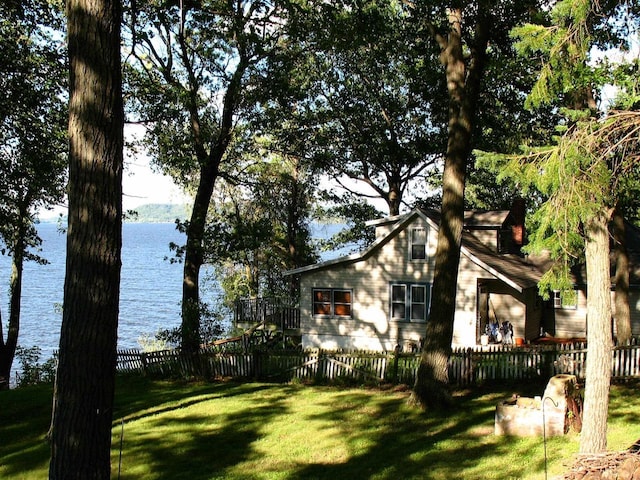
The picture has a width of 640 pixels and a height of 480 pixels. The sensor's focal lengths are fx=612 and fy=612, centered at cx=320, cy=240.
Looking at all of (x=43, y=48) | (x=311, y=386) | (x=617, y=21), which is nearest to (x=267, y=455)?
(x=311, y=386)

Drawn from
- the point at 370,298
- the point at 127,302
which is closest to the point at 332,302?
the point at 370,298

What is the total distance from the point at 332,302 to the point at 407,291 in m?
3.46

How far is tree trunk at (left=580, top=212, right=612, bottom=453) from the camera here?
9.23 m

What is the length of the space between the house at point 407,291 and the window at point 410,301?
43 millimetres

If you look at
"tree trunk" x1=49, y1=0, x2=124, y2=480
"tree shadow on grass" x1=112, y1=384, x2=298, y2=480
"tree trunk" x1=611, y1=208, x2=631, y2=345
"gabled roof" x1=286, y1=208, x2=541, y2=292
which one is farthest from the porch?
"tree trunk" x1=49, y1=0, x2=124, y2=480

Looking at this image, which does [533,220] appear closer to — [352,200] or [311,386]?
[311,386]

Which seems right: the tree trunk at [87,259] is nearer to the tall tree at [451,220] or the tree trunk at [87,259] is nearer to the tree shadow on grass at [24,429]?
the tree shadow on grass at [24,429]

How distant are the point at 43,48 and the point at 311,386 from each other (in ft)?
42.3

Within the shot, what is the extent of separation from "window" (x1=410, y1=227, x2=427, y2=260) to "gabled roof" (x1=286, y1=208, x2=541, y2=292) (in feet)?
1.77

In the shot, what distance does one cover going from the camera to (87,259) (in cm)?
575

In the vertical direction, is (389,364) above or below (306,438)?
above

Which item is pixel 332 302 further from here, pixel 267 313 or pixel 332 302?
pixel 267 313

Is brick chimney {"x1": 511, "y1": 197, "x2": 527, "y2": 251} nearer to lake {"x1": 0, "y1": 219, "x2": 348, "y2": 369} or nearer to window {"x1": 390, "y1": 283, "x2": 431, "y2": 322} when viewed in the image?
window {"x1": 390, "y1": 283, "x2": 431, "y2": 322}

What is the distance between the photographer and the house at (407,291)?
2520 cm
